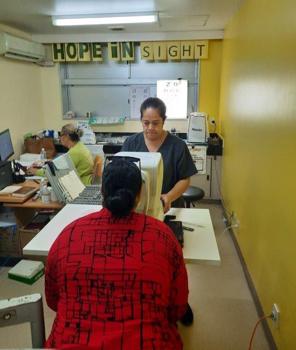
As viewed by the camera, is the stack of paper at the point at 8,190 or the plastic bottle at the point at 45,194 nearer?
the plastic bottle at the point at 45,194

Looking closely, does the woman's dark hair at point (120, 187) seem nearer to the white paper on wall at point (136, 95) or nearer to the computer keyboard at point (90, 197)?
the computer keyboard at point (90, 197)

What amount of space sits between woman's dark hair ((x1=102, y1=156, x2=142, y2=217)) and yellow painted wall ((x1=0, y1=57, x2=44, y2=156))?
3407 millimetres

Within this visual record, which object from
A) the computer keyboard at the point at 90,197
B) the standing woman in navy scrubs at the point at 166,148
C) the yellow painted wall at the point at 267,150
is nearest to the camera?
the yellow painted wall at the point at 267,150

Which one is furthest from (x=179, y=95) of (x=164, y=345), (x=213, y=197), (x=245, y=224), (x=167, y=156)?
(x=164, y=345)

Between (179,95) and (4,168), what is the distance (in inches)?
112

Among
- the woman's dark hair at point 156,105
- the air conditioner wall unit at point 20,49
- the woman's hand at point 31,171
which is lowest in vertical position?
the woman's hand at point 31,171

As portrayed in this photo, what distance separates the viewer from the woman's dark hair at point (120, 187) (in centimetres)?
113

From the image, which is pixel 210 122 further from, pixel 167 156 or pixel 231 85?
pixel 167 156

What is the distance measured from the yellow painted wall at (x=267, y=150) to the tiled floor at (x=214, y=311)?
18 centimetres

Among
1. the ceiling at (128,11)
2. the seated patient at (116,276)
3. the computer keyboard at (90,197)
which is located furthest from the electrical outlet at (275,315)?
the ceiling at (128,11)

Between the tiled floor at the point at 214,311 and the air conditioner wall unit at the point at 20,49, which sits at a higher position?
the air conditioner wall unit at the point at 20,49

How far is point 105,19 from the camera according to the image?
12.1ft

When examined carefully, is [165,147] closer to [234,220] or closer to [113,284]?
[113,284]

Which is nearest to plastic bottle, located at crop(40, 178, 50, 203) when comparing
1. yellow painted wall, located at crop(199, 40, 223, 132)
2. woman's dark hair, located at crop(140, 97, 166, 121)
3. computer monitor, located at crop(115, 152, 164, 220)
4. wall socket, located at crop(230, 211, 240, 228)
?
woman's dark hair, located at crop(140, 97, 166, 121)
